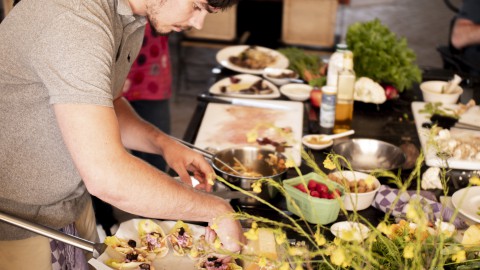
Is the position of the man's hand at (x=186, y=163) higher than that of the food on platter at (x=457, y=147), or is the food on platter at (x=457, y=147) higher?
the man's hand at (x=186, y=163)

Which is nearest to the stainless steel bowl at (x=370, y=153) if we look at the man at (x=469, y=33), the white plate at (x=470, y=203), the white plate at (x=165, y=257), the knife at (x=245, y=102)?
the white plate at (x=470, y=203)

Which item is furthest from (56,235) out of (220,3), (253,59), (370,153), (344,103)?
(253,59)

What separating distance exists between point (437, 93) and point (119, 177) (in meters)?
1.87

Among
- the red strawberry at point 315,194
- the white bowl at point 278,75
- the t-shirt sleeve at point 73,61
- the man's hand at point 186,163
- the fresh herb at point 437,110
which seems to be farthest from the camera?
the white bowl at point 278,75

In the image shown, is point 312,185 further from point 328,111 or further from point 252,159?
point 328,111

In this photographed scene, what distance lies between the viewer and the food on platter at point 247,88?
2920 millimetres

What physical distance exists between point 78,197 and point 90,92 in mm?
564

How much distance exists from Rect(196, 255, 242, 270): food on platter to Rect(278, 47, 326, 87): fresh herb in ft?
4.94

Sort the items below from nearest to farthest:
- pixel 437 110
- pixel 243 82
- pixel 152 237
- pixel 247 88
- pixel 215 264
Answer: pixel 215 264, pixel 152 237, pixel 437 110, pixel 247 88, pixel 243 82

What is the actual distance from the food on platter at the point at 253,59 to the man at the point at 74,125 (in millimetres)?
1436

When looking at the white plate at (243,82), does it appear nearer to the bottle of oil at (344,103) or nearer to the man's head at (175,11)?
the bottle of oil at (344,103)

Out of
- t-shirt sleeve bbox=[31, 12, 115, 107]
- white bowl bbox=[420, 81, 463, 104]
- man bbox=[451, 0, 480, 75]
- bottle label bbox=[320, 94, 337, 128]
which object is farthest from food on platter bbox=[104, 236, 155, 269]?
man bbox=[451, 0, 480, 75]

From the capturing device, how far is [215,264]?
5.02ft

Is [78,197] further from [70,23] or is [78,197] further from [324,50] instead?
[324,50]
